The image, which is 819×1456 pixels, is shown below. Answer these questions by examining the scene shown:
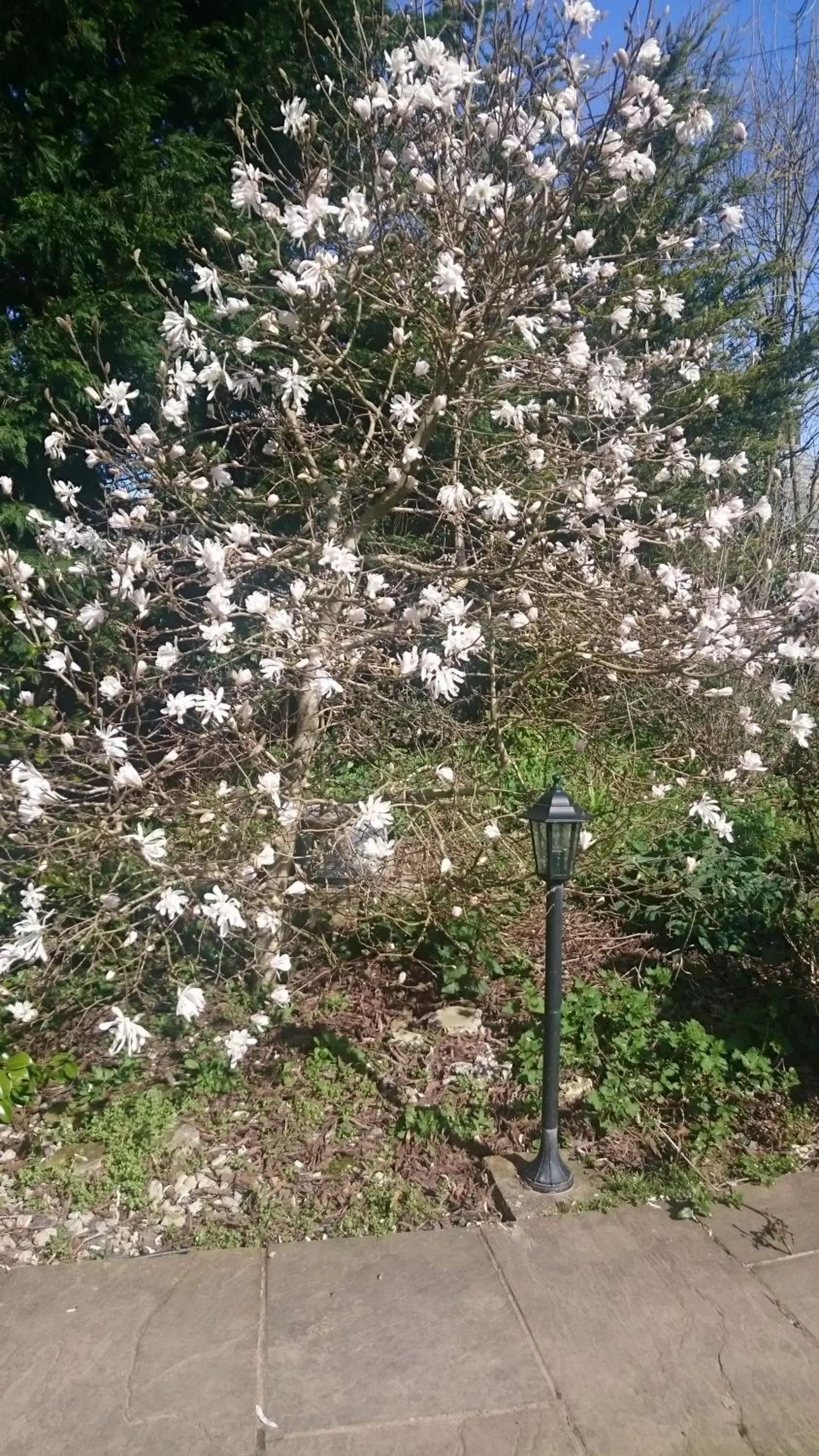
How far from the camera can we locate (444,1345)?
262 cm

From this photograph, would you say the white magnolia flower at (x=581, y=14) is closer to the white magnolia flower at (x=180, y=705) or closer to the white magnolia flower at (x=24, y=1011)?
the white magnolia flower at (x=180, y=705)

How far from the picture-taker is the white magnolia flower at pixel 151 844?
325cm

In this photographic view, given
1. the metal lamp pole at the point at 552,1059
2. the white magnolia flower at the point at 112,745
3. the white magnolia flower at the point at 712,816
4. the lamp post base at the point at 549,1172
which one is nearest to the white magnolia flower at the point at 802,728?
the white magnolia flower at the point at 712,816

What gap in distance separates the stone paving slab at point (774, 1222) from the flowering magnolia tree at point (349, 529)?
1352 millimetres

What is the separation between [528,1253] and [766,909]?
192 cm

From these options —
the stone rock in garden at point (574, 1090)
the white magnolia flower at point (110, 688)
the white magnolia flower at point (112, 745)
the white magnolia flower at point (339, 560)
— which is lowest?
the stone rock in garden at point (574, 1090)

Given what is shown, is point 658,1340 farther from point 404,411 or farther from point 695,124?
point 695,124

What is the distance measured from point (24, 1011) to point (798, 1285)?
2.70 meters

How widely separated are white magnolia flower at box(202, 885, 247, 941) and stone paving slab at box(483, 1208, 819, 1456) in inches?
50.2

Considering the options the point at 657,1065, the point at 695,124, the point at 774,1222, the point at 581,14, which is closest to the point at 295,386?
the point at 581,14

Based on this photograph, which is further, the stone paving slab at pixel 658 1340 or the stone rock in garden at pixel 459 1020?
the stone rock in garden at pixel 459 1020

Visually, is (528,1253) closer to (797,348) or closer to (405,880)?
(405,880)

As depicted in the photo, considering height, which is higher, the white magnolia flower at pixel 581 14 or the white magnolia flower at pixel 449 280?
the white magnolia flower at pixel 581 14

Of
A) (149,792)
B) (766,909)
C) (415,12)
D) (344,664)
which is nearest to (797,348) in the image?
(415,12)
